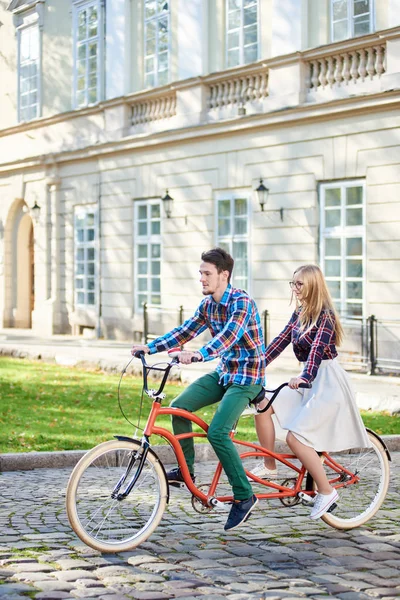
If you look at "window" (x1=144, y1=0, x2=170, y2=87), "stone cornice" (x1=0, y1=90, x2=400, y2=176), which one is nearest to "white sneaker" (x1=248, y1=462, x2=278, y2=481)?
"stone cornice" (x1=0, y1=90, x2=400, y2=176)

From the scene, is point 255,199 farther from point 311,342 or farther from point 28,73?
point 311,342

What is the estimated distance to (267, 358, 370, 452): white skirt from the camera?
6.40 m

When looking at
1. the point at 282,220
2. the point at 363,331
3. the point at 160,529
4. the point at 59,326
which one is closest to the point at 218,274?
the point at 160,529

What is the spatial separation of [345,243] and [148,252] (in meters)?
6.26

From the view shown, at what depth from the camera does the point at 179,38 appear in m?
22.5

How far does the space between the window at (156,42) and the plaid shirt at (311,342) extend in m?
17.3

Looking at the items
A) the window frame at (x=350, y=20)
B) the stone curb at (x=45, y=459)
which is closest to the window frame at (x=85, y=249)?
the window frame at (x=350, y=20)

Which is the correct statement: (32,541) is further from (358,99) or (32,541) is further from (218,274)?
(358,99)

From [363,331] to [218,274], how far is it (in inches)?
451

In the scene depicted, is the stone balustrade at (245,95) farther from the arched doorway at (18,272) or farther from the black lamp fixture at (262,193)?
the arched doorway at (18,272)

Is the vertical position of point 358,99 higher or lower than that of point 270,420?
higher

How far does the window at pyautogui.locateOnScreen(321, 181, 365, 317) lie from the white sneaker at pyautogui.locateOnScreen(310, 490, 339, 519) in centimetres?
1206

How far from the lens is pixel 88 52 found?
26062 millimetres

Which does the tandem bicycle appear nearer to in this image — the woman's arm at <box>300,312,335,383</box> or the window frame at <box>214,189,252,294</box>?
the woman's arm at <box>300,312,335,383</box>
